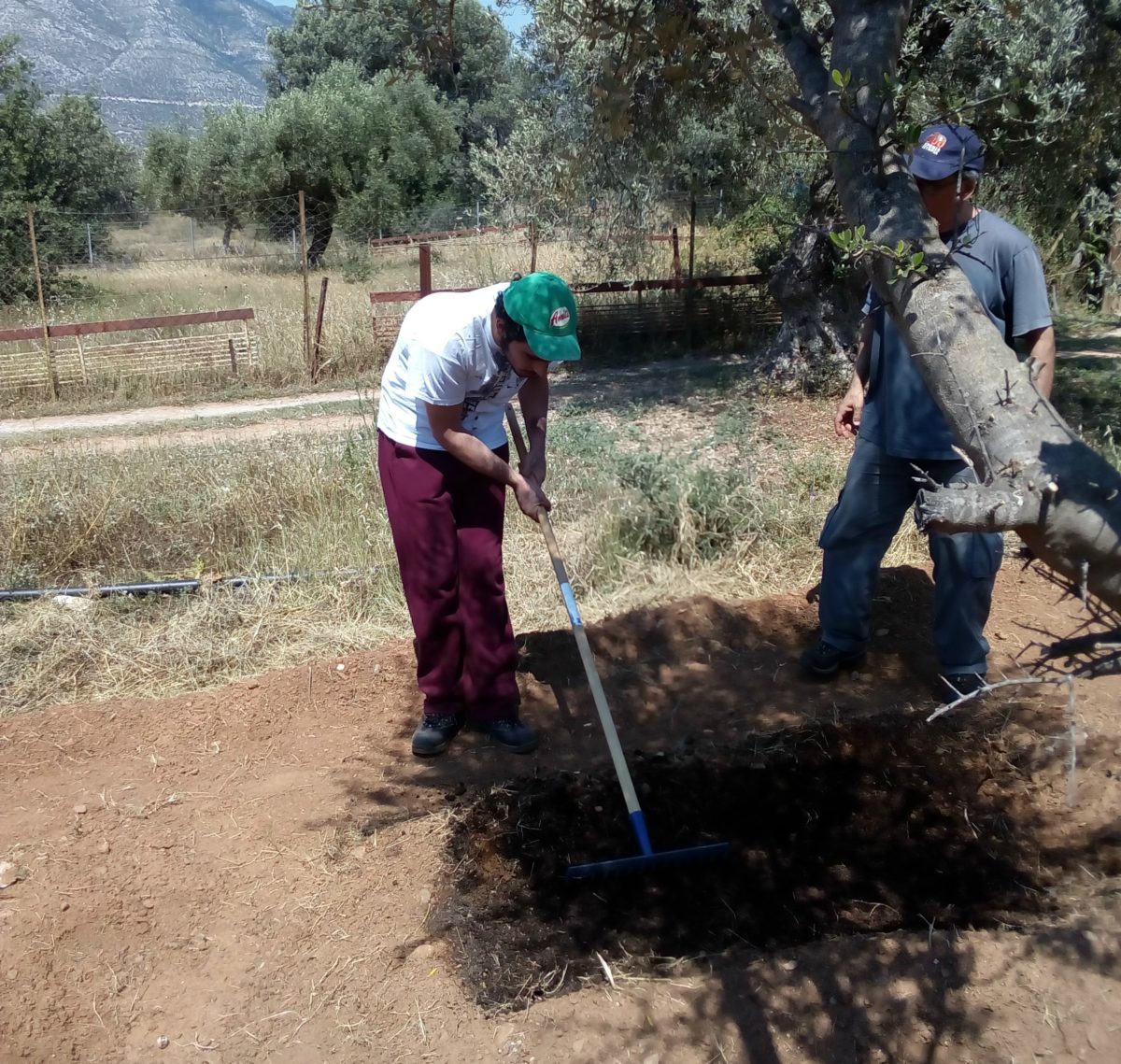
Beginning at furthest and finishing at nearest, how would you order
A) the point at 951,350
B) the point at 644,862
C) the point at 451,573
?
1. the point at 451,573
2. the point at 644,862
3. the point at 951,350

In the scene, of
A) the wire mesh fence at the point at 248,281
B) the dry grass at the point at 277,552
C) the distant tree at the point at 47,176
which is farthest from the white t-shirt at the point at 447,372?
the distant tree at the point at 47,176

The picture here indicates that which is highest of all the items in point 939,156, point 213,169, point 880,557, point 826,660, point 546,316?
point 213,169

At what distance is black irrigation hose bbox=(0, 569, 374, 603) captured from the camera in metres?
5.11

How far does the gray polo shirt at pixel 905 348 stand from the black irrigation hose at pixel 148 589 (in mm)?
2743

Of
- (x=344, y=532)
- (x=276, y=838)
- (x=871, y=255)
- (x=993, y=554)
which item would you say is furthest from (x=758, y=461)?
(x=871, y=255)

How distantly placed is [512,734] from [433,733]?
11.7 inches

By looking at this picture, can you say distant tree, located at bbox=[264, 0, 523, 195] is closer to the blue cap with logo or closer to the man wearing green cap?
→ the man wearing green cap

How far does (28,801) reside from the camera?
3.64 meters

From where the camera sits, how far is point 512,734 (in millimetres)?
3893

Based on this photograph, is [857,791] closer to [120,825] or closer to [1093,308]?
[120,825]

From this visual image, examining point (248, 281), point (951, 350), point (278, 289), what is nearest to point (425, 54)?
point (951, 350)

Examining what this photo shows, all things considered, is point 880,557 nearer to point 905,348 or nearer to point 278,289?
point 905,348

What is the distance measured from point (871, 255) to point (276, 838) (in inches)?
102

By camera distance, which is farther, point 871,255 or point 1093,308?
point 1093,308
